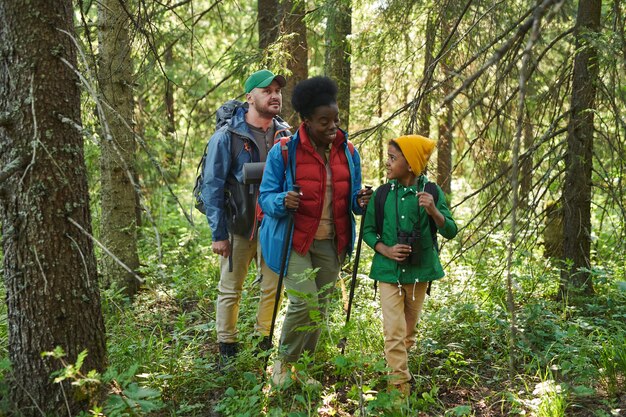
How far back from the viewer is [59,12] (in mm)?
3658

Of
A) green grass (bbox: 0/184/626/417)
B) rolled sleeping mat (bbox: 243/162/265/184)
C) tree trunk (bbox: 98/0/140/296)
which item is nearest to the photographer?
green grass (bbox: 0/184/626/417)

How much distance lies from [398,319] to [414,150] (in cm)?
128

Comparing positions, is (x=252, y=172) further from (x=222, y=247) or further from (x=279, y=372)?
(x=279, y=372)

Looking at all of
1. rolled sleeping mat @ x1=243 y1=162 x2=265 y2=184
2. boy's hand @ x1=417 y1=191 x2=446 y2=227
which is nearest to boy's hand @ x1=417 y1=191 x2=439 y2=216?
boy's hand @ x1=417 y1=191 x2=446 y2=227

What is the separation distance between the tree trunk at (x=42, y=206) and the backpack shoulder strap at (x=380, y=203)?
2105mm

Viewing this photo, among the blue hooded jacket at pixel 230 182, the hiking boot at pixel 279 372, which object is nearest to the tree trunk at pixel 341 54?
the blue hooded jacket at pixel 230 182

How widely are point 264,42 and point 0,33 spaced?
15.6 ft

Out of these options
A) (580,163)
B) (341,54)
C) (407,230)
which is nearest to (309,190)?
(407,230)

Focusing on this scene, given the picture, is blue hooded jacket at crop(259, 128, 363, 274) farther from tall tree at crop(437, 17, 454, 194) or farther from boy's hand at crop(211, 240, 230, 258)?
tall tree at crop(437, 17, 454, 194)

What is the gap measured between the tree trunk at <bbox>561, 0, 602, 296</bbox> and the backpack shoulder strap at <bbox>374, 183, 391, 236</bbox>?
7.05 ft

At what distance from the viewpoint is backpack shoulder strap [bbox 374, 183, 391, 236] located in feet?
14.7

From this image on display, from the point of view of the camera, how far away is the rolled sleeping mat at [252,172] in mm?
4906

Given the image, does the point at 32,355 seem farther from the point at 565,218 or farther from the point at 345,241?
the point at 565,218

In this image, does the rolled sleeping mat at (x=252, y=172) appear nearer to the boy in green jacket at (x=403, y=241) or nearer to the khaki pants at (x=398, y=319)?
the boy in green jacket at (x=403, y=241)
